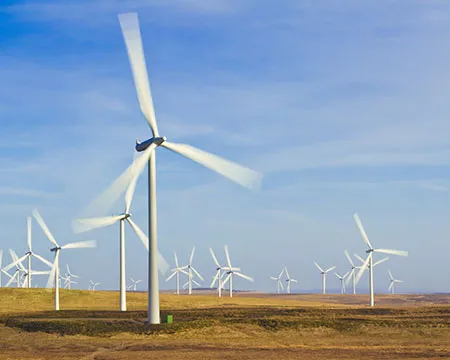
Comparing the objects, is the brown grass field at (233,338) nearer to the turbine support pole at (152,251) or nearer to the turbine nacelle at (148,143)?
the turbine support pole at (152,251)

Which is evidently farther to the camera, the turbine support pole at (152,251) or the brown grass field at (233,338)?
the turbine support pole at (152,251)

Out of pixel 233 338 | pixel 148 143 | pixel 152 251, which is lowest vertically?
pixel 233 338

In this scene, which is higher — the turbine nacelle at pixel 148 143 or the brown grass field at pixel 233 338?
the turbine nacelle at pixel 148 143

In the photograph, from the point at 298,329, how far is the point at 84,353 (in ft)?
70.2

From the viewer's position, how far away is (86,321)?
67.2 metres

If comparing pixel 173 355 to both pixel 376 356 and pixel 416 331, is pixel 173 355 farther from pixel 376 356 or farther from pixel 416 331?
pixel 416 331

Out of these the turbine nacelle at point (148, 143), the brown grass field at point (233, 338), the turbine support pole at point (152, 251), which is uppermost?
the turbine nacelle at point (148, 143)

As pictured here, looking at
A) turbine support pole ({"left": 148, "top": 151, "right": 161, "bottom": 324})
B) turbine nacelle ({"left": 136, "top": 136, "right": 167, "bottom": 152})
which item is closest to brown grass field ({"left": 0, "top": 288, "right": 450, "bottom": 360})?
turbine support pole ({"left": 148, "top": 151, "right": 161, "bottom": 324})

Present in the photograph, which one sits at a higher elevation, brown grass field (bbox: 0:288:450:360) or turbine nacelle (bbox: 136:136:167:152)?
turbine nacelle (bbox: 136:136:167:152)

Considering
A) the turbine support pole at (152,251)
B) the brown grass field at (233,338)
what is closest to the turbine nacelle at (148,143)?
the turbine support pole at (152,251)

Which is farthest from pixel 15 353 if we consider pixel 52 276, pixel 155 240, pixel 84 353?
pixel 52 276

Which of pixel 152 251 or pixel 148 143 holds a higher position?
pixel 148 143

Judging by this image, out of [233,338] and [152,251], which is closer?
[233,338]

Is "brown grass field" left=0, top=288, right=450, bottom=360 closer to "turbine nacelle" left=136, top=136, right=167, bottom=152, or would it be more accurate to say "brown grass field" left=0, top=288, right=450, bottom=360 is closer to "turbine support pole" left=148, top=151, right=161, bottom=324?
"turbine support pole" left=148, top=151, right=161, bottom=324
